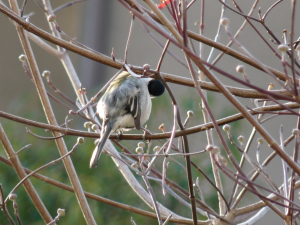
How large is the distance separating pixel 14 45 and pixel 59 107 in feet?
3.74

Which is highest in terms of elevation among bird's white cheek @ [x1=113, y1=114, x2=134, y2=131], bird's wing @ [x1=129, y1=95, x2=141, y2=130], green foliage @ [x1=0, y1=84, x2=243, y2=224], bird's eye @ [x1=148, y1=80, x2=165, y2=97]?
bird's eye @ [x1=148, y1=80, x2=165, y2=97]

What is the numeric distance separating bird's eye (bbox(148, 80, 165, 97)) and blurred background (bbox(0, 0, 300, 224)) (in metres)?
0.53

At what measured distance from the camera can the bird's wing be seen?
7.29 ft

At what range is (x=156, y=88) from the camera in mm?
2281

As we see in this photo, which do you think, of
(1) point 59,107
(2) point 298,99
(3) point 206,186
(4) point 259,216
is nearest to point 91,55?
(2) point 298,99

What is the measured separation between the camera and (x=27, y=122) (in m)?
1.33

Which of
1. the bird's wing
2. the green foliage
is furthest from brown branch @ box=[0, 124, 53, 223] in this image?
the green foliage

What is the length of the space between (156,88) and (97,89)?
7.38 ft

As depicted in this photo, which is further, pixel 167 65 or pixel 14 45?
pixel 14 45

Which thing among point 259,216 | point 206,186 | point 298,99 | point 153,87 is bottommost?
point 206,186

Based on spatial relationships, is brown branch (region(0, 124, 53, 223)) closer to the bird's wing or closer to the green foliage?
the bird's wing

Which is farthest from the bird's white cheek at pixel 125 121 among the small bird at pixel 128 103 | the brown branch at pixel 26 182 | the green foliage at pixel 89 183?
the green foliage at pixel 89 183

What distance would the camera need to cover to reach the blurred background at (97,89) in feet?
10.5

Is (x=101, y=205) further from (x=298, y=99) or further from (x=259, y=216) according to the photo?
(x=298, y=99)
